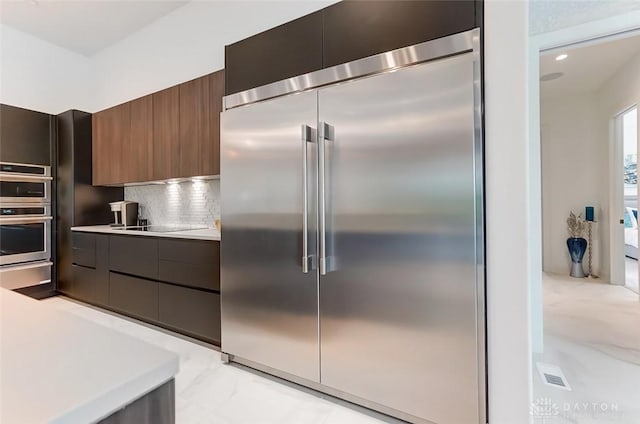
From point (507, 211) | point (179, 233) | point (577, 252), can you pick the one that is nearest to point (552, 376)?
point (507, 211)

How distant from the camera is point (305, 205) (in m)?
1.82

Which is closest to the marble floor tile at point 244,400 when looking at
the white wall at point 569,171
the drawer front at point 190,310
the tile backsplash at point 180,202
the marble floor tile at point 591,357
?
the drawer front at point 190,310

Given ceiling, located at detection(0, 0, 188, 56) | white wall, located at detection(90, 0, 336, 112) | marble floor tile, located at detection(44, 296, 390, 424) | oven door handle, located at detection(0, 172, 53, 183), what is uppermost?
ceiling, located at detection(0, 0, 188, 56)

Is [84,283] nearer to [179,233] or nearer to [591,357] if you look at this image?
[179,233]

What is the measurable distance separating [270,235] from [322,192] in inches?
19.1

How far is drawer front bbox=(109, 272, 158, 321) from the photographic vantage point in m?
2.79

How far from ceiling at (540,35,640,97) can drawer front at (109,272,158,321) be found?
14.9 feet

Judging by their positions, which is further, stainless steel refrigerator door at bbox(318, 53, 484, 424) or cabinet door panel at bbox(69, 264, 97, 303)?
cabinet door panel at bbox(69, 264, 97, 303)

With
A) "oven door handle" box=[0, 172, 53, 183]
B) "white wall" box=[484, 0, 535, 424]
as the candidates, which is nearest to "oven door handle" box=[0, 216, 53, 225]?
"oven door handle" box=[0, 172, 53, 183]

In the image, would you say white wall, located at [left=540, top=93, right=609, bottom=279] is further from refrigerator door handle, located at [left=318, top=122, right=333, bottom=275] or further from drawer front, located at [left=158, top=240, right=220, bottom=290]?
drawer front, located at [left=158, top=240, right=220, bottom=290]

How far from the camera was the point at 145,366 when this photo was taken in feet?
1.60

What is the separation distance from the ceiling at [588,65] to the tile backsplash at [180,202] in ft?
12.5

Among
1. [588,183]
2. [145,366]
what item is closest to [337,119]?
[145,366]

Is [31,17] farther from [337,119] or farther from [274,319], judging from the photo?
[274,319]
